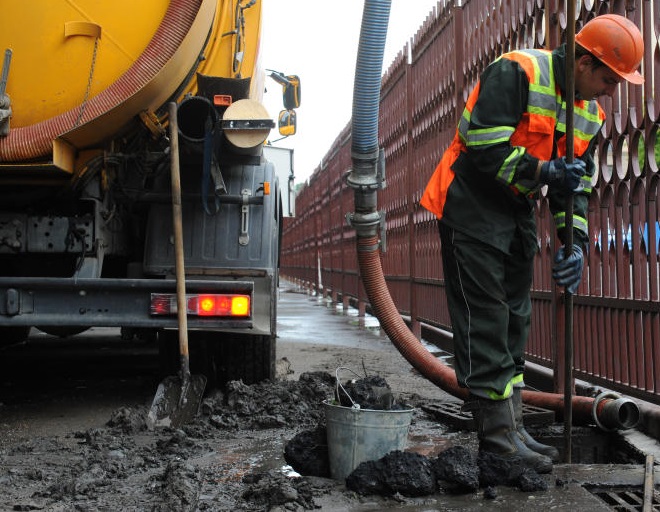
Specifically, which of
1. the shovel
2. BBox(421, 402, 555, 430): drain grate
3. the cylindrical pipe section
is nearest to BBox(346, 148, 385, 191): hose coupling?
the cylindrical pipe section

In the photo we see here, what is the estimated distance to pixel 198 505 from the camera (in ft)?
9.41

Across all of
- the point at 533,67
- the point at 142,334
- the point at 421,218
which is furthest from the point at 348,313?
the point at 533,67

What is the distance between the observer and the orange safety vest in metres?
3.28

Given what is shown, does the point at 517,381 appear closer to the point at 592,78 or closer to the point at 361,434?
the point at 361,434

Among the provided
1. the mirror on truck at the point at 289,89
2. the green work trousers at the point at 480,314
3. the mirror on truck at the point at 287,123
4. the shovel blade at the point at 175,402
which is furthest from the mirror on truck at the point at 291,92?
the green work trousers at the point at 480,314

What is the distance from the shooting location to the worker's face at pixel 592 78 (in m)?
A: 3.29

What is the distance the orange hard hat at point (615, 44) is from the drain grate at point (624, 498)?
151 centimetres

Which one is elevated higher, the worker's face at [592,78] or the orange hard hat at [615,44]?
the orange hard hat at [615,44]

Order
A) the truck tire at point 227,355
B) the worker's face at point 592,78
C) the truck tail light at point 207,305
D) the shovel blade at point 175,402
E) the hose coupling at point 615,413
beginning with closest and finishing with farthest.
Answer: the worker's face at point 592,78 < the hose coupling at point 615,413 < the shovel blade at point 175,402 < the truck tail light at point 207,305 < the truck tire at point 227,355

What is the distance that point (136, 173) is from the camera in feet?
15.5

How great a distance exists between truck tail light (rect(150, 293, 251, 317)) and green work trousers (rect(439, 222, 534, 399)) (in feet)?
4.33

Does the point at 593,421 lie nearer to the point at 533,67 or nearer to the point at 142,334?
the point at 533,67

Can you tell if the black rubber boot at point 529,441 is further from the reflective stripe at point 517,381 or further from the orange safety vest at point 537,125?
the orange safety vest at point 537,125

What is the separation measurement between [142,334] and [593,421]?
3.96m
